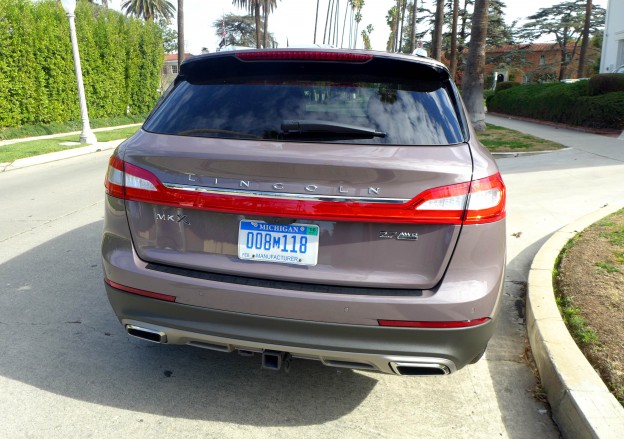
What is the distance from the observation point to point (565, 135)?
17047 mm

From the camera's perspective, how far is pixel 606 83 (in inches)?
715

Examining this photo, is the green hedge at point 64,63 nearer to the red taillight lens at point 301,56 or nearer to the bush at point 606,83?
the red taillight lens at point 301,56

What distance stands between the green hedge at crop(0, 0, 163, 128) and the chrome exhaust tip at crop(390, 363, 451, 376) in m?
18.1

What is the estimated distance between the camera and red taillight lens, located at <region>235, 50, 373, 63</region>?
9.31ft

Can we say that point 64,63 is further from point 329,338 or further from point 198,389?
point 329,338

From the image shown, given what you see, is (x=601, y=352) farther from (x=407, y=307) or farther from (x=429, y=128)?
(x=429, y=128)

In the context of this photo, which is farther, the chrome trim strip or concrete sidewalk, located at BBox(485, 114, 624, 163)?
concrete sidewalk, located at BBox(485, 114, 624, 163)

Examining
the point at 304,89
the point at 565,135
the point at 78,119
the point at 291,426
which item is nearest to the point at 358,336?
the point at 291,426

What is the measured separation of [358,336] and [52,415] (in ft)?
5.49

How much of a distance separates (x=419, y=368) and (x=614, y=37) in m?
32.2

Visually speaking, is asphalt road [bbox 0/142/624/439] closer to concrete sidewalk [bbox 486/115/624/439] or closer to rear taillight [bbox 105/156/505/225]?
concrete sidewalk [bbox 486/115/624/439]

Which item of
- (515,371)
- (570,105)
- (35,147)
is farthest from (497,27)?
(515,371)

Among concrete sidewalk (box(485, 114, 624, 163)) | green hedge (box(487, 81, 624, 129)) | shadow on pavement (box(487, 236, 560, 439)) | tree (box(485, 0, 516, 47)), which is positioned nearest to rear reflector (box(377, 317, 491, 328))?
shadow on pavement (box(487, 236, 560, 439))

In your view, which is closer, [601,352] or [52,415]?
[52,415]
